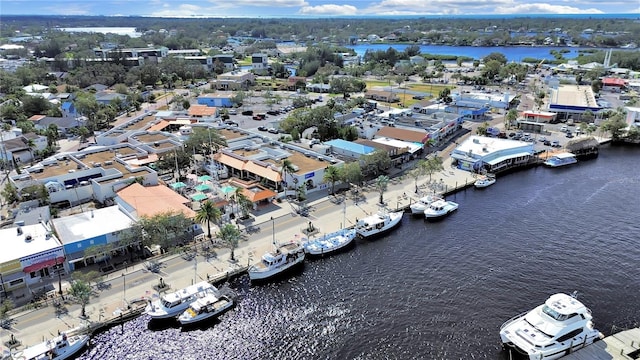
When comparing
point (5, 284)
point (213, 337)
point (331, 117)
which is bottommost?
point (213, 337)

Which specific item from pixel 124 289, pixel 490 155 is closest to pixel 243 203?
pixel 124 289

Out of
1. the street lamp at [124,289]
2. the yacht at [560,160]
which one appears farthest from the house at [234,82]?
the street lamp at [124,289]

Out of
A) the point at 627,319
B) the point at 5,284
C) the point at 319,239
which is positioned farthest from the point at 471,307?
the point at 5,284

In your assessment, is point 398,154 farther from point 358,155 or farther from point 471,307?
point 471,307

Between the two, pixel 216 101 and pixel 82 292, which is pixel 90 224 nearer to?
pixel 82 292

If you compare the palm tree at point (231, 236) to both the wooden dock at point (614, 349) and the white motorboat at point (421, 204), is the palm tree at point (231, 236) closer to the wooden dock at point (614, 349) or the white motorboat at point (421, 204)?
the white motorboat at point (421, 204)
